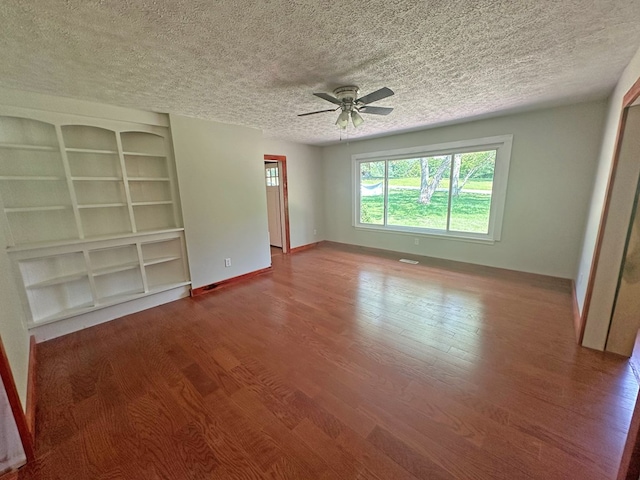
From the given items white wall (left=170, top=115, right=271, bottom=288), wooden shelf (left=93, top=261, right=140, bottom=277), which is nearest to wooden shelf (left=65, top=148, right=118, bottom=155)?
white wall (left=170, top=115, right=271, bottom=288)

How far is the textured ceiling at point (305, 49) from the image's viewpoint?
135cm

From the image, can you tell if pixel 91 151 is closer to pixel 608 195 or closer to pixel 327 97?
pixel 327 97

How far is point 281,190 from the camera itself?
524 cm

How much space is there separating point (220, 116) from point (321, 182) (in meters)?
3.10

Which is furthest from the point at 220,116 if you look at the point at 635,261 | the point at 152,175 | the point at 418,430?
the point at 635,261

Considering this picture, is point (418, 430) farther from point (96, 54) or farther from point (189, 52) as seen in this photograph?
point (96, 54)

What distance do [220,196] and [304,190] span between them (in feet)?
7.69

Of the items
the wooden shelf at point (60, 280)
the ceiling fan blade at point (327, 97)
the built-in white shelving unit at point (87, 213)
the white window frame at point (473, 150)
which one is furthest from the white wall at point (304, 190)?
the wooden shelf at point (60, 280)

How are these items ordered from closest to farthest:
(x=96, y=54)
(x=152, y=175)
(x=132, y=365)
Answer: (x=96, y=54) → (x=132, y=365) → (x=152, y=175)

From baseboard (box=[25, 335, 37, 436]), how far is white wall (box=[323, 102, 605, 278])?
5136 millimetres

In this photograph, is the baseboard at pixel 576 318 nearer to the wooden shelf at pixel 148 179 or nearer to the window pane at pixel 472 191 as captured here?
the window pane at pixel 472 191

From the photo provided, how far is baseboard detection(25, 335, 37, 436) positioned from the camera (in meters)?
1.51

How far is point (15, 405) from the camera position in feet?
4.16

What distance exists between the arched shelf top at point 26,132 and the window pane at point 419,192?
191 inches
